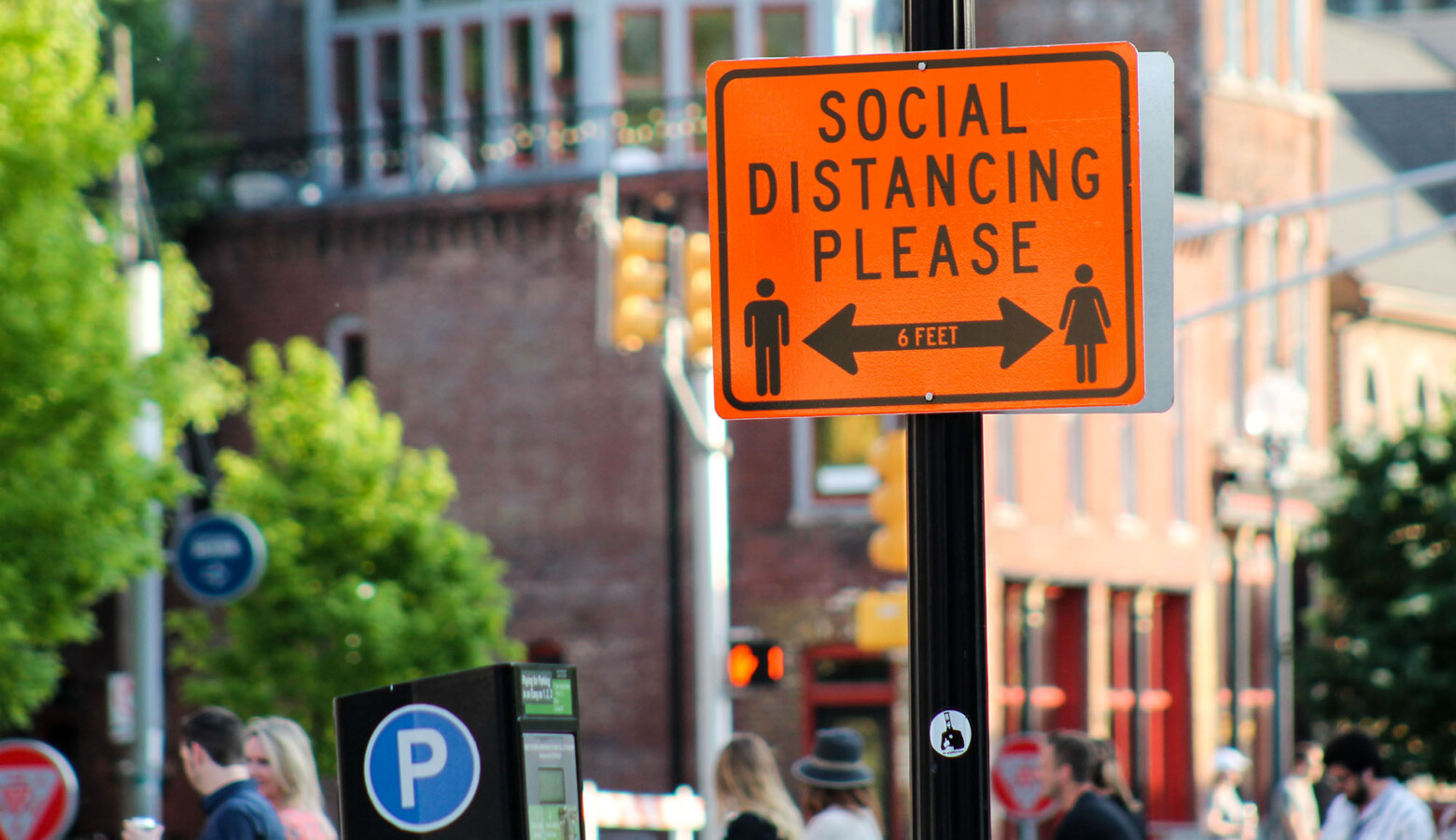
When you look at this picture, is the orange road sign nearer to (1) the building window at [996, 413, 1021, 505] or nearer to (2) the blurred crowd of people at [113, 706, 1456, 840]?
(2) the blurred crowd of people at [113, 706, 1456, 840]

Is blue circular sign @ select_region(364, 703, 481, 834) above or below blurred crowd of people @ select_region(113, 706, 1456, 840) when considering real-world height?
above

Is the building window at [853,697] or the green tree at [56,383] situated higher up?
the green tree at [56,383]

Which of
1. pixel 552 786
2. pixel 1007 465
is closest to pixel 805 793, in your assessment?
pixel 552 786

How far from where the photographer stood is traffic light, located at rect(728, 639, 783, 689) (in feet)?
60.2

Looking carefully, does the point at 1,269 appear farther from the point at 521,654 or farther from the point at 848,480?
the point at 848,480

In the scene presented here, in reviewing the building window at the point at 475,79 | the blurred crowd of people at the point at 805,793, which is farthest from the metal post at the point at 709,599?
the building window at the point at 475,79

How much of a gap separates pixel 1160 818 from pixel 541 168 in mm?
12853

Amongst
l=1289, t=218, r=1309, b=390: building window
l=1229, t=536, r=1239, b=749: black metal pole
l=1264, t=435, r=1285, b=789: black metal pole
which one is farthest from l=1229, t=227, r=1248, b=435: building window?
l=1264, t=435, r=1285, b=789: black metal pole

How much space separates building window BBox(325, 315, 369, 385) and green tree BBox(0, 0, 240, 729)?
46.5 feet

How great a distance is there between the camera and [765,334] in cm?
430

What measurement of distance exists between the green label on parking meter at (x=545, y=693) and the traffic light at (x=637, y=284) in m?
10.6

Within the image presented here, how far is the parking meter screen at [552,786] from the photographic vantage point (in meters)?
5.15

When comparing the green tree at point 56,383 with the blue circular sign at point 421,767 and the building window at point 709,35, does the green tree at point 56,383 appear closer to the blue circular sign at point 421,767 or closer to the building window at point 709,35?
the blue circular sign at point 421,767

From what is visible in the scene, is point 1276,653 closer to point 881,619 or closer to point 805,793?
point 881,619
